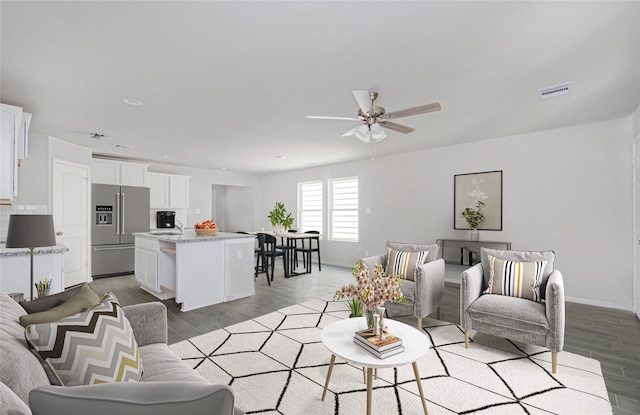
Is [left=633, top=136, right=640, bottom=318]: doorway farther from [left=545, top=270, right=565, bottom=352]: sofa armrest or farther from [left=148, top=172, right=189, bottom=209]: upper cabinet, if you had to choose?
[left=148, top=172, right=189, bottom=209]: upper cabinet

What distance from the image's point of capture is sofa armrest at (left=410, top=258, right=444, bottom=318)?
3039mm

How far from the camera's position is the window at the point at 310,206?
7742 mm

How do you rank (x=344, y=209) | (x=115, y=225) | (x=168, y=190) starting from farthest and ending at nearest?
(x=344, y=209), (x=168, y=190), (x=115, y=225)

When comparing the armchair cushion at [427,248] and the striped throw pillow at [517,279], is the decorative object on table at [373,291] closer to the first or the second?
the striped throw pillow at [517,279]

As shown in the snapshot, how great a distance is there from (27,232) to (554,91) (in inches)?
191

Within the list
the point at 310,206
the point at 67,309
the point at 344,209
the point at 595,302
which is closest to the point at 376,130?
the point at 67,309

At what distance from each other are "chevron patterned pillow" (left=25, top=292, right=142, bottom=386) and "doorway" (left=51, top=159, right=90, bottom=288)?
4556 mm

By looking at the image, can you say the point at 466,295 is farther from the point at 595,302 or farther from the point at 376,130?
the point at 595,302

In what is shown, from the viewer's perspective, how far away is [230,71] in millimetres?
2596

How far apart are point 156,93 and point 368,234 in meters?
4.88

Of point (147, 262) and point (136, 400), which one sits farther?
point (147, 262)

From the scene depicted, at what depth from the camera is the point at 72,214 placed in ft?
16.7

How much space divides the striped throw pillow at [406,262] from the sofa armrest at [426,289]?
0.75ft

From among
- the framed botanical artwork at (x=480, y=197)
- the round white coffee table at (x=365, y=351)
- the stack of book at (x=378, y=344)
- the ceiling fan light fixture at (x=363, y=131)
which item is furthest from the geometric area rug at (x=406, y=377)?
the framed botanical artwork at (x=480, y=197)
